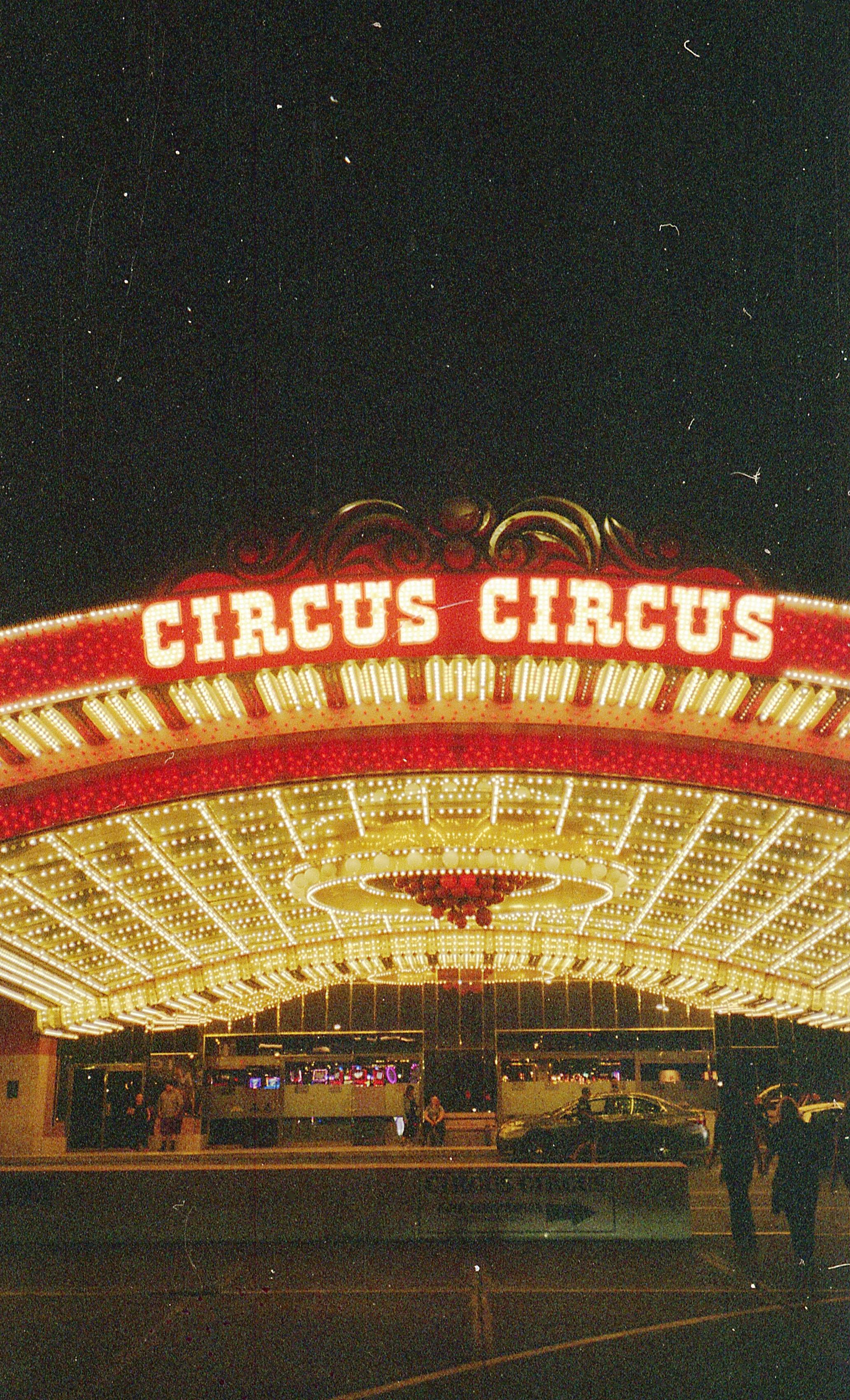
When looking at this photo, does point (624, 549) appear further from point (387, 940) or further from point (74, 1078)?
point (74, 1078)

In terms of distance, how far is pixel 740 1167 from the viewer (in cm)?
1215

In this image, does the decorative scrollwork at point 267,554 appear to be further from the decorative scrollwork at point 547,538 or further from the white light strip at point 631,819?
the white light strip at point 631,819

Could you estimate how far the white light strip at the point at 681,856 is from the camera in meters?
14.1

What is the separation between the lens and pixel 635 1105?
24.7 meters

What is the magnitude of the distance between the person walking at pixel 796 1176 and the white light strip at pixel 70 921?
9740 millimetres

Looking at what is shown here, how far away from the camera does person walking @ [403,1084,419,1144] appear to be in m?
32.6

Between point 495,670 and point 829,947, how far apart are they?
12.7m

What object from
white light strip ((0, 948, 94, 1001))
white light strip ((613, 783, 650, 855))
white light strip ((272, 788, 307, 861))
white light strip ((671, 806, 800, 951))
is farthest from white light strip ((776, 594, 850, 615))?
white light strip ((0, 948, 94, 1001))

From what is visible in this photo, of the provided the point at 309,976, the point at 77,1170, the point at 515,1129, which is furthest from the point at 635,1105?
the point at 77,1170

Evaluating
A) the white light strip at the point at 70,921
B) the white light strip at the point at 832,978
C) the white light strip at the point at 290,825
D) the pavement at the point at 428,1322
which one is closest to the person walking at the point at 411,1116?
the white light strip at the point at 70,921

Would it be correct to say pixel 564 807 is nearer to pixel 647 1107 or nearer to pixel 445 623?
pixel 445 623

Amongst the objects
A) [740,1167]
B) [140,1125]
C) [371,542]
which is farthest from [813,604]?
[140,1125]

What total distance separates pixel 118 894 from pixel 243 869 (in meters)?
1.90

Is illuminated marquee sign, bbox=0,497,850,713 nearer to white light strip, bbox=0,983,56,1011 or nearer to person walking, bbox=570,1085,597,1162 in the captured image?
white light strip, bbox=0,983,56,1011
